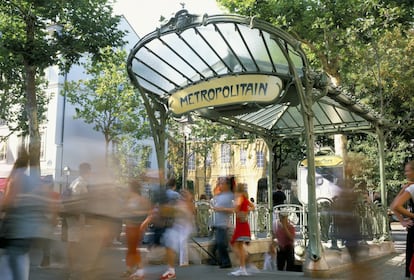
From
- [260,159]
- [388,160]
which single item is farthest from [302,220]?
[260,159]

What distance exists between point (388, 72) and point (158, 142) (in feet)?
55.8

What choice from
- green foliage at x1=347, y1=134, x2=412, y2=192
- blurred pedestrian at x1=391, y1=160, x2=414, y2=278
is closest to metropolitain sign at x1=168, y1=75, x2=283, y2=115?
blurred pedestrian at x1=391, y1=160, x2=414, y2=278

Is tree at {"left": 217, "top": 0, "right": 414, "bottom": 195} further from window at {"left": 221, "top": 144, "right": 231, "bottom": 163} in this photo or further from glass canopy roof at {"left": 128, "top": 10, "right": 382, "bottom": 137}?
window at {"left": 221, "top": 144, "right": 231, "bottom": 163}

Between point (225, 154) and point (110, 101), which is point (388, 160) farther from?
point (110, 101)

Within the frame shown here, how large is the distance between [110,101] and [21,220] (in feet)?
76.7

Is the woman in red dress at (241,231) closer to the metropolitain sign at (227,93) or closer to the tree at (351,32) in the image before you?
the metropolitain sign at (227,93)

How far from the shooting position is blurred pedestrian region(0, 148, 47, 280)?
471 cm

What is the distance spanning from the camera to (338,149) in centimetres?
1725

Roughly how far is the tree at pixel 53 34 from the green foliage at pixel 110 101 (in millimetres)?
11170

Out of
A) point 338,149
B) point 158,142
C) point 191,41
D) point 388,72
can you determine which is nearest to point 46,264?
point 158,142

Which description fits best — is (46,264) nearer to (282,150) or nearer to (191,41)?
(191,41)

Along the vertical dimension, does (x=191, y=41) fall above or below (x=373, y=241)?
above

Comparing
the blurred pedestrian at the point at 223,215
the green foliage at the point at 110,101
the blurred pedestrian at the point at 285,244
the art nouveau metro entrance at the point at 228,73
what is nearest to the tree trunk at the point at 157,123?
the art nouveau metro entrance at the point at 228,73

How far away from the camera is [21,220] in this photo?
4715 mm
